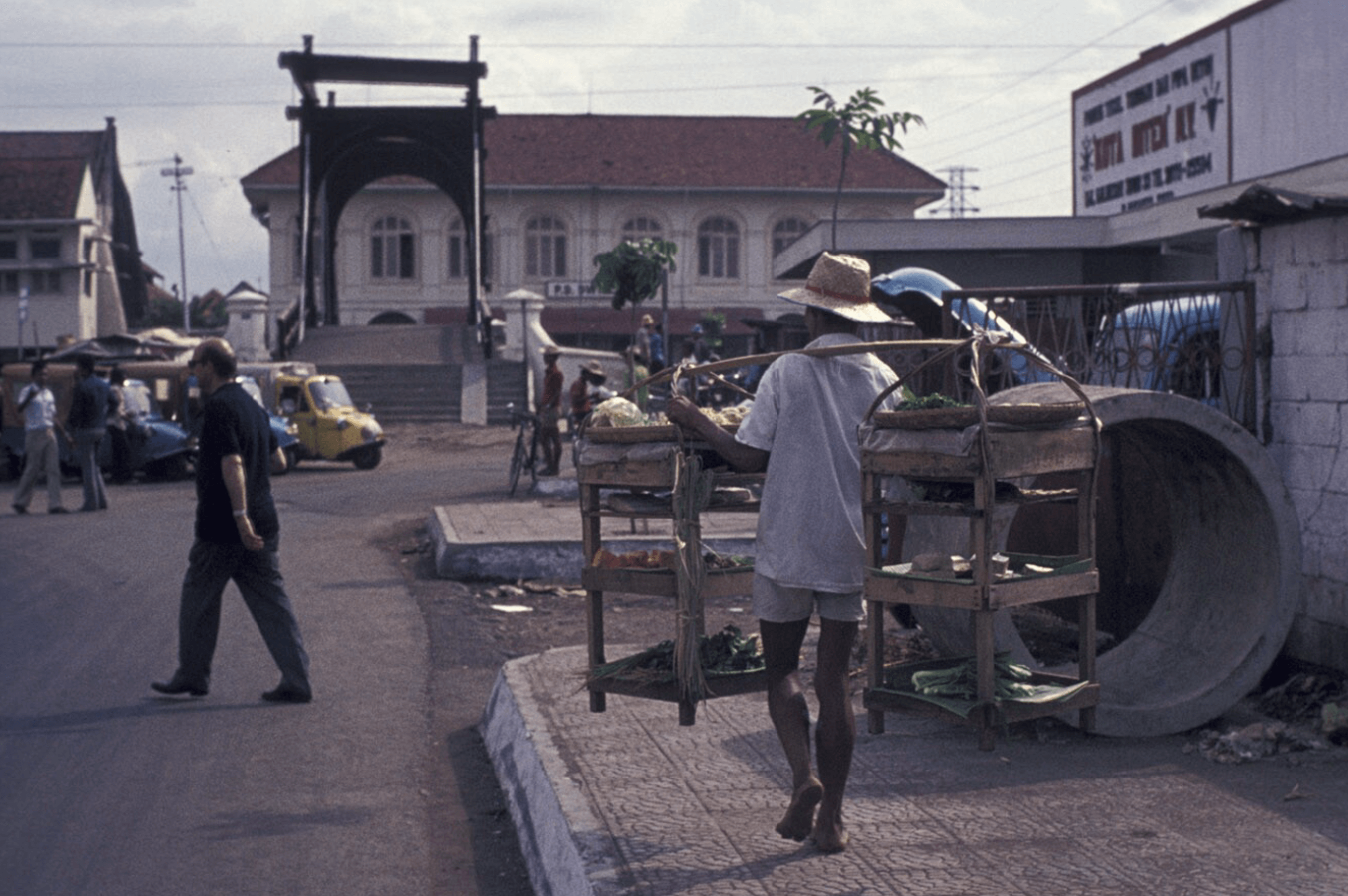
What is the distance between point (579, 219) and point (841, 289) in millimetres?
55153

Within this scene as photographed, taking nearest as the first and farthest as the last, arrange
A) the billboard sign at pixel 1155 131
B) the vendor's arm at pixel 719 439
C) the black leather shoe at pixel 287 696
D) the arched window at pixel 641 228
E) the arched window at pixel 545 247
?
1. the vendor's arm at pixel 719 439
2. the black leather shoe at pixel 287 696
3. the billboard sign at pixel 1155 131
4. the arched window at pixel 545 247
5. the arched window at pixel 641 228

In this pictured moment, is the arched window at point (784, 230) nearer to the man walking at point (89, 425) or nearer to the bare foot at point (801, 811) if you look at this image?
the man walking at point (89, 425)

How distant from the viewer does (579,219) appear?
2344 inches

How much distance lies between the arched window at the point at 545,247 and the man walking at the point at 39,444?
4049 centimetres

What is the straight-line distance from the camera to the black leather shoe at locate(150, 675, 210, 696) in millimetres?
8250

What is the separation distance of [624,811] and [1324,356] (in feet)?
14.6

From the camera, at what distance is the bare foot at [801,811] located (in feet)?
16.1

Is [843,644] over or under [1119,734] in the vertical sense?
over

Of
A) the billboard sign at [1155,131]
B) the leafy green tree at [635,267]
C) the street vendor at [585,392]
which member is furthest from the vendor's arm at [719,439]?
the leafy green tree at [635,267]

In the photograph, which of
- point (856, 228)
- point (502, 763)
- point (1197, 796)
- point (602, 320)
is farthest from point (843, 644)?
point (602, 320)

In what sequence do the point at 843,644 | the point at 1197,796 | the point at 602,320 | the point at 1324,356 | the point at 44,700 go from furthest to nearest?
the point at 602,320 < the point at 44,700 < the point at 1324,356 < the point at 1197,796 < the point at 843,644

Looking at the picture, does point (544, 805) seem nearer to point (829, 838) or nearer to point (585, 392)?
point (829, 838)

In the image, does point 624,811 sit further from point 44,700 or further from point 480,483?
point 480,483

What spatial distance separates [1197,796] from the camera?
18.9 feet
